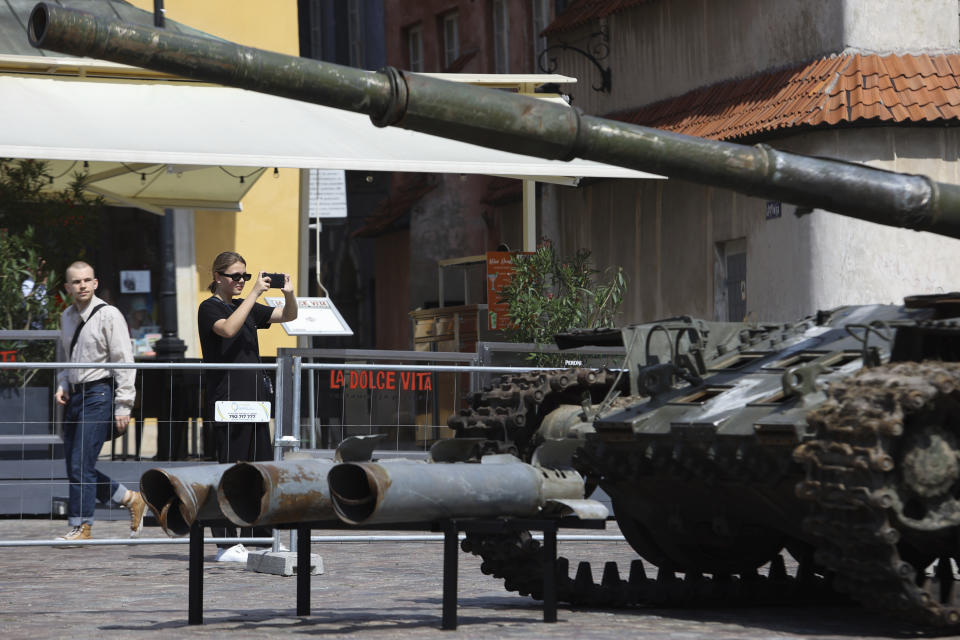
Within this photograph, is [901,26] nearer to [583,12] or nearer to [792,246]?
[792,246]

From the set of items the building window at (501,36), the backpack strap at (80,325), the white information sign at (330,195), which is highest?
the building window at (501,36)

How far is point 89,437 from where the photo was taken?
1213 cm

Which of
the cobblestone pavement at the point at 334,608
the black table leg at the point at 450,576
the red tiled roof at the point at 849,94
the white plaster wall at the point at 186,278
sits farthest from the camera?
the white plaster wall at the point at 186,278

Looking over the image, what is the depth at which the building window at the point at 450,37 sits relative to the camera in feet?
93.2

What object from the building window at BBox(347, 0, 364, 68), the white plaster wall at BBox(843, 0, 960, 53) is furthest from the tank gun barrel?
the building window at BBox(347, 0, 364, 68)

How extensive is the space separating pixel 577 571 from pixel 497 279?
25.6 feet

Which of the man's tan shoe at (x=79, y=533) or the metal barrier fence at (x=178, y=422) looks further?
the metal barrier fence at (x=178, y=422)

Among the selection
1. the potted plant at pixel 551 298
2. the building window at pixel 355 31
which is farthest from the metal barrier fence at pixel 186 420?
the building window at pixel 355 31

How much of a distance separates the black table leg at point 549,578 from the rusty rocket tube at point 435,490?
5.9 inches

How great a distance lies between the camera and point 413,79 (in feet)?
21.6

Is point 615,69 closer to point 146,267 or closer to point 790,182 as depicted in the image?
point 146,267

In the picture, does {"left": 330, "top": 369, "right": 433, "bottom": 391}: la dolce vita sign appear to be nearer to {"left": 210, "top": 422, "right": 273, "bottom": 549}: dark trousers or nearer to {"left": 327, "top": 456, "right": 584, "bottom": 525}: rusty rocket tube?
Answer: {"left": 210, "top": 422, "right": 273, "bottom": 549}: dark trousers

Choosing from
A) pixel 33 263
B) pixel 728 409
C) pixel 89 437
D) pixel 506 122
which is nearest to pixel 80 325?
pixel 89 437

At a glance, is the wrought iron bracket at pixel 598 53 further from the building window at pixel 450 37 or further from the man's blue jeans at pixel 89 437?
the man's blue jeans at pixel 89 437
